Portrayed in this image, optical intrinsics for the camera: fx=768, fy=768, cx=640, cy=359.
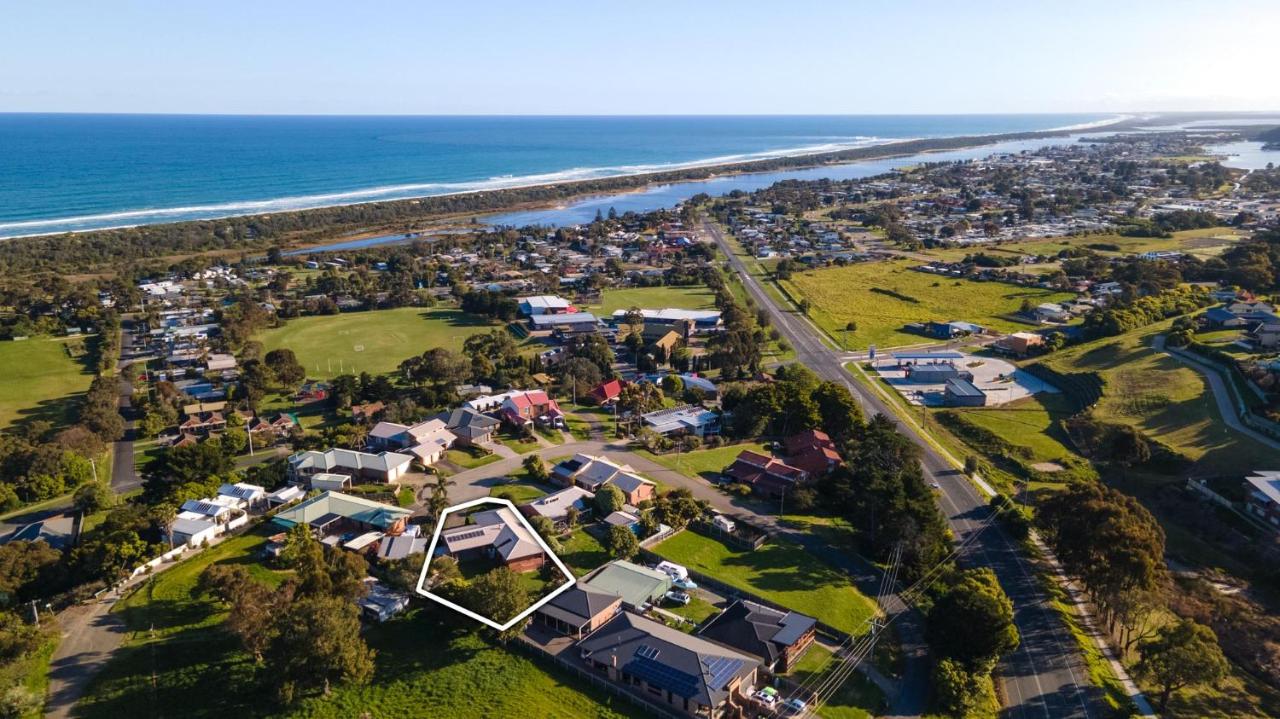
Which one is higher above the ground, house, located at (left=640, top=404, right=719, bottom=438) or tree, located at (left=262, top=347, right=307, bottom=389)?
tree, located at (left=262, top=347, right=307, bottom=389)

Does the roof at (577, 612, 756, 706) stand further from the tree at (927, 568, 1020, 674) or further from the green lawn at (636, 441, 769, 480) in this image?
the green lawn at (636, 441, 769, 480)

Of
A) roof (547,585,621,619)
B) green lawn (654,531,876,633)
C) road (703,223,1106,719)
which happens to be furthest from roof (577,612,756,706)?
road (703,223,1106,719)

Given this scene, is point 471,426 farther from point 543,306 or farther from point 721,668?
point 543,306

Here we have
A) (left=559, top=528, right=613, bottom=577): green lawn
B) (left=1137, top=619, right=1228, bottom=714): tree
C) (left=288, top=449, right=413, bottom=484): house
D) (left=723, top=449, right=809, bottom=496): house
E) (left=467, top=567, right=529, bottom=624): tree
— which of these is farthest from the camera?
(left=288, top=449, right=413, bottom=484): house

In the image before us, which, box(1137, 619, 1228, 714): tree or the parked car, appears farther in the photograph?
the parked car

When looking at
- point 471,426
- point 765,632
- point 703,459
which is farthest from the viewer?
point 471,426

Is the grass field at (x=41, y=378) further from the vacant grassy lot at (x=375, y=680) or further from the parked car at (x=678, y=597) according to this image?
the parked car at (x=678, y=597)

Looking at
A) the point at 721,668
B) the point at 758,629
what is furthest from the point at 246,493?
the point at 758,629
